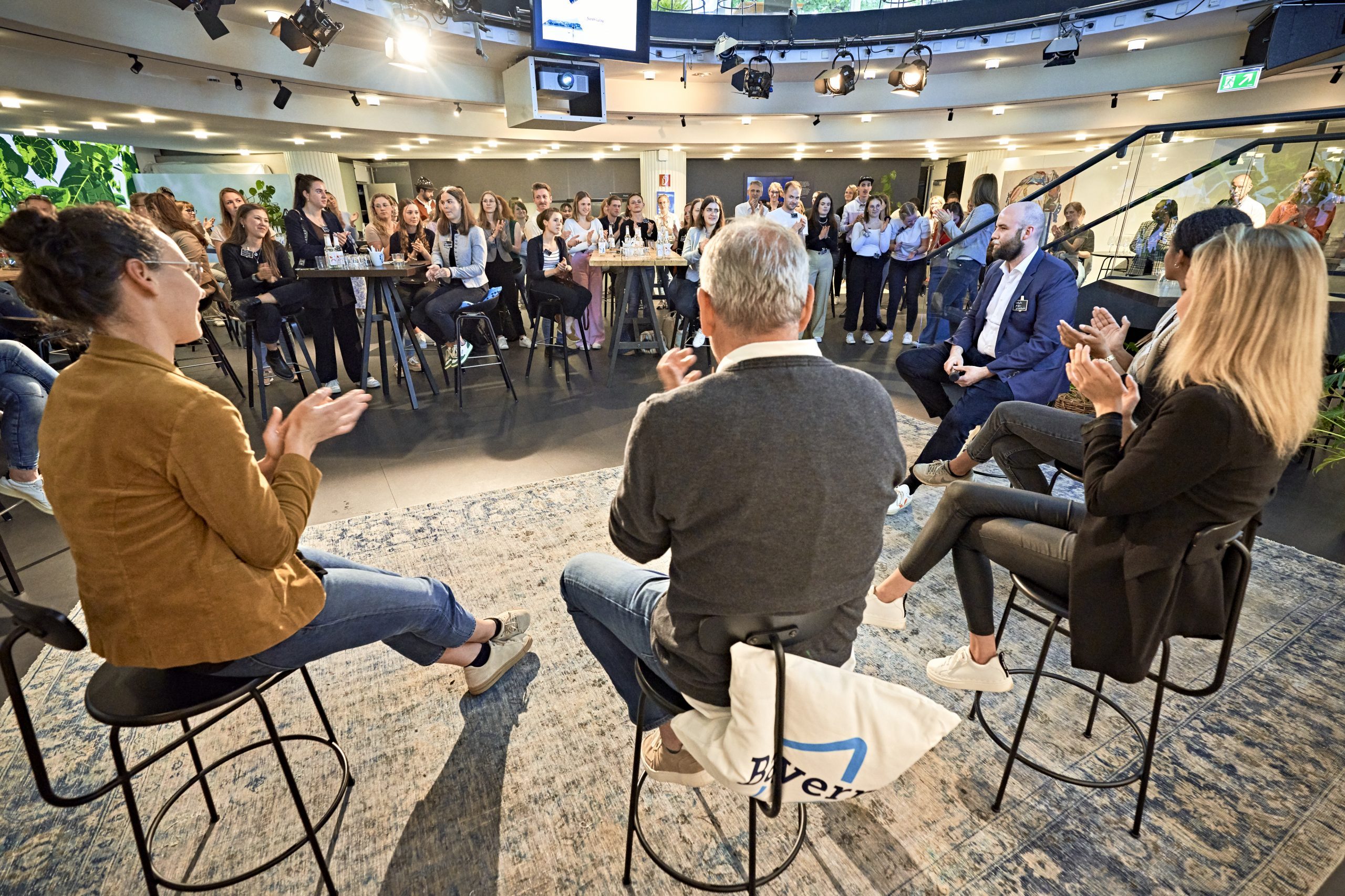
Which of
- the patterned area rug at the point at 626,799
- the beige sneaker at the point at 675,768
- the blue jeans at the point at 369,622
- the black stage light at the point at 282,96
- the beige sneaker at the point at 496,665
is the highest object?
the black stage light at the point at 282,96

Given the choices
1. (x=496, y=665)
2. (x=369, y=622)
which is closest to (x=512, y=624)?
(x=496, y=665)

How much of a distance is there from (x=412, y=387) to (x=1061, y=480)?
4390 millimetres

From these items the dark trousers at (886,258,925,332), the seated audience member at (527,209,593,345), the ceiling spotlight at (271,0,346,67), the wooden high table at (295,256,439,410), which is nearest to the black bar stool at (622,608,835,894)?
the wooden high table at (295,256,439,410)

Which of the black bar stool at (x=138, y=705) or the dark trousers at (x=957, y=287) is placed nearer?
the black bar stool at (x=138, y=705)

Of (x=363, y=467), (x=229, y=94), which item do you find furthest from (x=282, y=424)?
(x=229, y=94)

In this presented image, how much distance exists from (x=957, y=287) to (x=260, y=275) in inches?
240

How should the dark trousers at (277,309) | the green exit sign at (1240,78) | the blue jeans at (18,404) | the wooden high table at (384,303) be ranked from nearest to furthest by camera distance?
1. the blue jeans at (18,404)
2. the wooden high table at (384,303)
3. the dark trousers at (277,309)
4. the green exit sign at (1240,78)

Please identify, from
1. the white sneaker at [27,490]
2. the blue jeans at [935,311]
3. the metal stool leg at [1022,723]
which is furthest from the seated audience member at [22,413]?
the blue jeans at [935,311]

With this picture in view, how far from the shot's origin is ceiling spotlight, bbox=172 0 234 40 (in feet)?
15.5

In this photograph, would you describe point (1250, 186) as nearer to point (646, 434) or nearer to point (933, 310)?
point (933, 310)

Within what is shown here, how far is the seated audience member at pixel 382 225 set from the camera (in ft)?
16.6

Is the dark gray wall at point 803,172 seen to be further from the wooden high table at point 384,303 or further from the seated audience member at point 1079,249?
the wooden high table at point 384,303

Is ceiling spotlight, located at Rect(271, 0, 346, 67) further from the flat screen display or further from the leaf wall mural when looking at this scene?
the leaf wall mural

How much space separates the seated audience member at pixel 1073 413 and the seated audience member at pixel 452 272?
3927 millimetres
